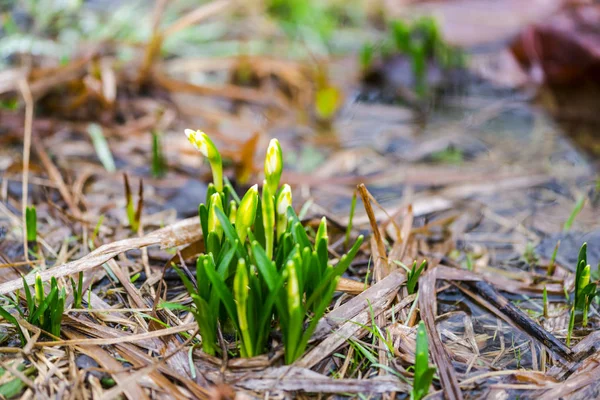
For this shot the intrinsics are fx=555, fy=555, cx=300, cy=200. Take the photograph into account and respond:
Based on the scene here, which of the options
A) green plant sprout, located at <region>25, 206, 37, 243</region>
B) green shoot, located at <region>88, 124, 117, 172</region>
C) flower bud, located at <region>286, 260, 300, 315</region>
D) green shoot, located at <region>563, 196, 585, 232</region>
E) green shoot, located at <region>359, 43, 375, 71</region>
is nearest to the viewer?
flower bud, located at <region>286, 260, 300, 315</region>

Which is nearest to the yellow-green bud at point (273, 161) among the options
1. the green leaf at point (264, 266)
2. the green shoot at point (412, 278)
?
the green leaf at point (264, 266)

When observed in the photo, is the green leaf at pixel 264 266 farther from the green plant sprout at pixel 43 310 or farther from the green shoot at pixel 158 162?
the green shoot at pixel 158 162

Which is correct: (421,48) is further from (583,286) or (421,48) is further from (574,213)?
(583,286)

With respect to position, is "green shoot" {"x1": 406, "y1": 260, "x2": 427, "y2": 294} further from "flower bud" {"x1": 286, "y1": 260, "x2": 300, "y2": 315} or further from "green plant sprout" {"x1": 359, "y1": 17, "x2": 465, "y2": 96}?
"green plant sprout" {"x1": 359, "y1": 17, "x2": 465, "y2": 96}

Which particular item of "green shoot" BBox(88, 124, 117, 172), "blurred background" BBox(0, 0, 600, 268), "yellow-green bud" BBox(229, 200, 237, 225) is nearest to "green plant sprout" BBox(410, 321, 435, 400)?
"yellow-green bud" BBox(229, 200, 237, 225)

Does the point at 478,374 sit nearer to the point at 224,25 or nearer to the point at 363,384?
the point at 363,384

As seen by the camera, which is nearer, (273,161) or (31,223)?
(273,161)

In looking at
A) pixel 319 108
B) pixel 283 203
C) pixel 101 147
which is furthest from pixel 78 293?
pixel 319 108

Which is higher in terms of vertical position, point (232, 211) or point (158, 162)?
point (232, 211)
